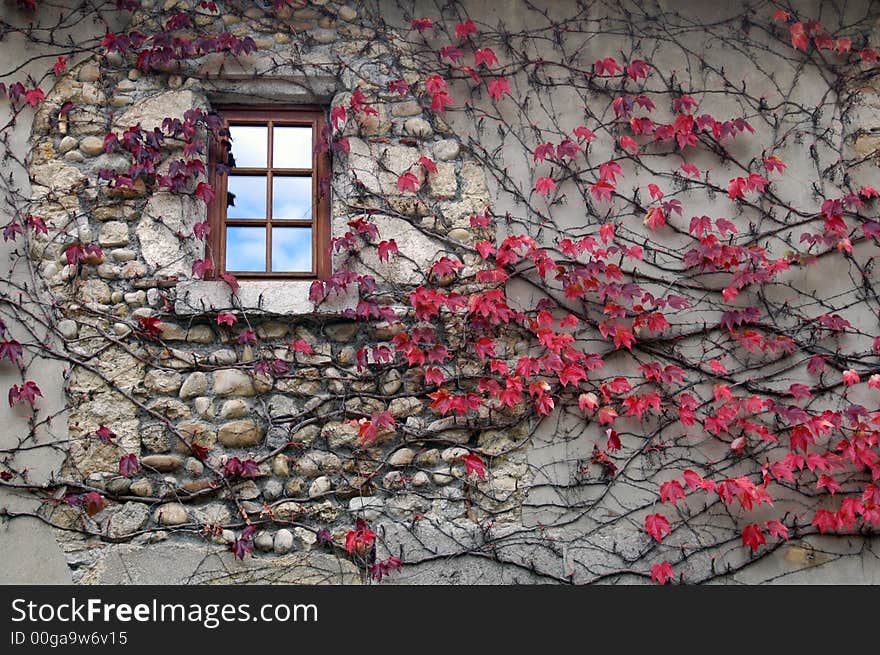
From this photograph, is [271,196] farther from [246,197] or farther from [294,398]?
[294,398]

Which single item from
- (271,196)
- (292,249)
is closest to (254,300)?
(292,249)

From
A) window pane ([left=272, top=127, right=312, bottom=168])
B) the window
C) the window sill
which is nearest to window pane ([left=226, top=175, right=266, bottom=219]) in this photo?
the window

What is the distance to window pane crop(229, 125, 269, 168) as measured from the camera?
15.1 ft

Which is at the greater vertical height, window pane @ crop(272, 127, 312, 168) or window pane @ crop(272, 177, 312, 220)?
window pane @ crop(272, 127, 312, 168)

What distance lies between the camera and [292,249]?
177 inches

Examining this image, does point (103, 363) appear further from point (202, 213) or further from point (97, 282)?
point (202, 213)

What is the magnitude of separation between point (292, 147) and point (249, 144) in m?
0.21

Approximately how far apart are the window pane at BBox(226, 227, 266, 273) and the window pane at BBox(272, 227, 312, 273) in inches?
2.2

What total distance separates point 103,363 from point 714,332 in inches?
110

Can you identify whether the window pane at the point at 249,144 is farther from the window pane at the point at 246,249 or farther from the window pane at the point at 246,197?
the window pane at the point at 246,249

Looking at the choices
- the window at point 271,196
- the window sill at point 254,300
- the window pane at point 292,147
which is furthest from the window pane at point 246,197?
the window sill at point 254,300

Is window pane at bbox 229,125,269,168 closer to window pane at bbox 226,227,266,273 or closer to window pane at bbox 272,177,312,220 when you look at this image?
window pane at bbox 272,177,312,220

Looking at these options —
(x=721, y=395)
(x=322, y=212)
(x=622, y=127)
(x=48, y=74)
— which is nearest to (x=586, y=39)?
(x=622, y=127)

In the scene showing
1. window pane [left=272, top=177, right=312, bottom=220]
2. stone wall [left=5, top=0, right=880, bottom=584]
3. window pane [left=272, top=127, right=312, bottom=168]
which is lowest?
stone wall [left=5, top=0, right=880, bottom=584]
